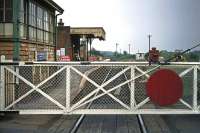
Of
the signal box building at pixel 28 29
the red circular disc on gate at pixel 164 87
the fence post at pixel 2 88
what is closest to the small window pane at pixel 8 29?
the signal box building at pixel 28 29

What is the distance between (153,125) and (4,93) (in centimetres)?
392

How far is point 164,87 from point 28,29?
10687mm

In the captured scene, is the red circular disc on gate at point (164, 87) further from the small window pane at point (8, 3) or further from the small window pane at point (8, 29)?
the small window pane at point (8, 3)

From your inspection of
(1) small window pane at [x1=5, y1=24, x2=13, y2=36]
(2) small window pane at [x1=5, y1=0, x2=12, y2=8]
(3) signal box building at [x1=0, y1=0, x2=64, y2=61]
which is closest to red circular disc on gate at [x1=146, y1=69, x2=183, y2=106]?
(3) signal box building at [x1=0, y1=0, x2=64, y2=61]

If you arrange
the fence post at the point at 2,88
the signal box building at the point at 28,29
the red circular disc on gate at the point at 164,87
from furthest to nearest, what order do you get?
the signal box building at the point at 28,29 < the fence post at the point at 2,88 < the red circular disc on gate at the point at 164,87

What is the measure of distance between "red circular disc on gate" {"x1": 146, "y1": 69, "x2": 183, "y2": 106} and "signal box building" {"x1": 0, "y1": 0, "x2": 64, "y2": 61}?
22.2ft

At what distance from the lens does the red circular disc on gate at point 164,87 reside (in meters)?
11.2

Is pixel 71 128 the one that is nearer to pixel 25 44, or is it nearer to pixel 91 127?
pixel 91 127

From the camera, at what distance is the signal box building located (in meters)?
17.5

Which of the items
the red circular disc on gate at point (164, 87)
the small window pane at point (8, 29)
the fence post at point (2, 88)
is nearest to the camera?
the red circular disc on gate at point (164, 87)

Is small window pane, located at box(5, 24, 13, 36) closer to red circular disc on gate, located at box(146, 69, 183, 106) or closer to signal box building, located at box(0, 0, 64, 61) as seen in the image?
signal box building, located at box(0, 0, 64, 61)

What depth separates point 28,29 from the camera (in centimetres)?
2055

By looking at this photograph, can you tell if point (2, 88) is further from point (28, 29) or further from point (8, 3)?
point (28, 29)

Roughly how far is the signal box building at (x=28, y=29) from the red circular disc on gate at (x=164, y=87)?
22.2 ft
